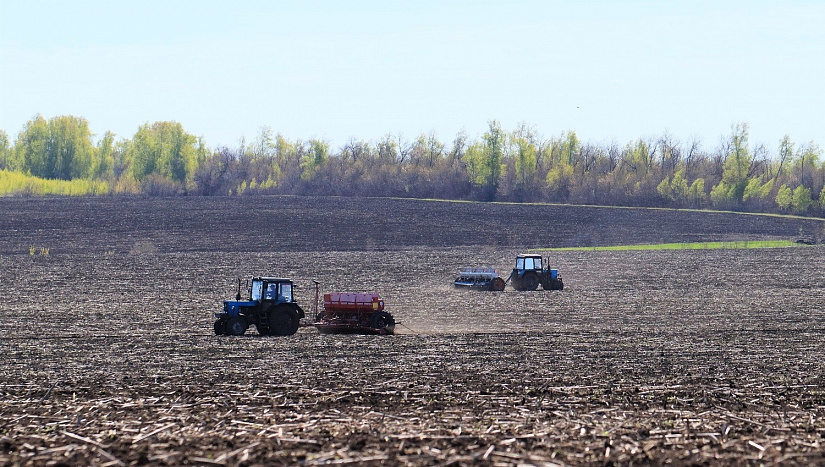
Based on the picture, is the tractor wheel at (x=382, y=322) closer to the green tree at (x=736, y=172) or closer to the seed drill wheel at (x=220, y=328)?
the seed drill wheel at (x=220, y=328)

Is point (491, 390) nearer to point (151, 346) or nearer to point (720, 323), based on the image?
point (151, 346)

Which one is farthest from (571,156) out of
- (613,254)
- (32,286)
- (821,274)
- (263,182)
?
(32,286)

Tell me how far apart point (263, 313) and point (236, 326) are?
2.42ft

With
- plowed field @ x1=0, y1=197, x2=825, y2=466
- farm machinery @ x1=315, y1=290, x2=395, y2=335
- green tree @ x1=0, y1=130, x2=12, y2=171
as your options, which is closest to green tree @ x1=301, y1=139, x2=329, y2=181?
green tree @ x1=0, y1=130, x2=12, y2=171

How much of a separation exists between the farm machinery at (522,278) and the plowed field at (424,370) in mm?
1465

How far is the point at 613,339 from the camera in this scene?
2233cm

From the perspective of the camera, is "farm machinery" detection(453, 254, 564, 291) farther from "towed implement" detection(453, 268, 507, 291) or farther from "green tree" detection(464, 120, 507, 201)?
"green tree" detection(464, 120, 507, 201)

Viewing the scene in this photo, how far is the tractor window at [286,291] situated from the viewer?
2370 cm

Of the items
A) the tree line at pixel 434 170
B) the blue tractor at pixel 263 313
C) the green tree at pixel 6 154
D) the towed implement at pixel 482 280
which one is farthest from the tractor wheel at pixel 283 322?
the green tree at pixel 6 154

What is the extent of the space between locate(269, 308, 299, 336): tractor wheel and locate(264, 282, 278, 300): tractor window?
1.51ft

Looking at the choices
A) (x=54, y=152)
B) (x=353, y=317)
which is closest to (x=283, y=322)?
(x=353, y=317)

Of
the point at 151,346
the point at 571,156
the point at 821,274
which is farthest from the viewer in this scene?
the point at 571,156

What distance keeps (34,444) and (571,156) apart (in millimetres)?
130531

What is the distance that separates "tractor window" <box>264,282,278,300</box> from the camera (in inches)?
926
